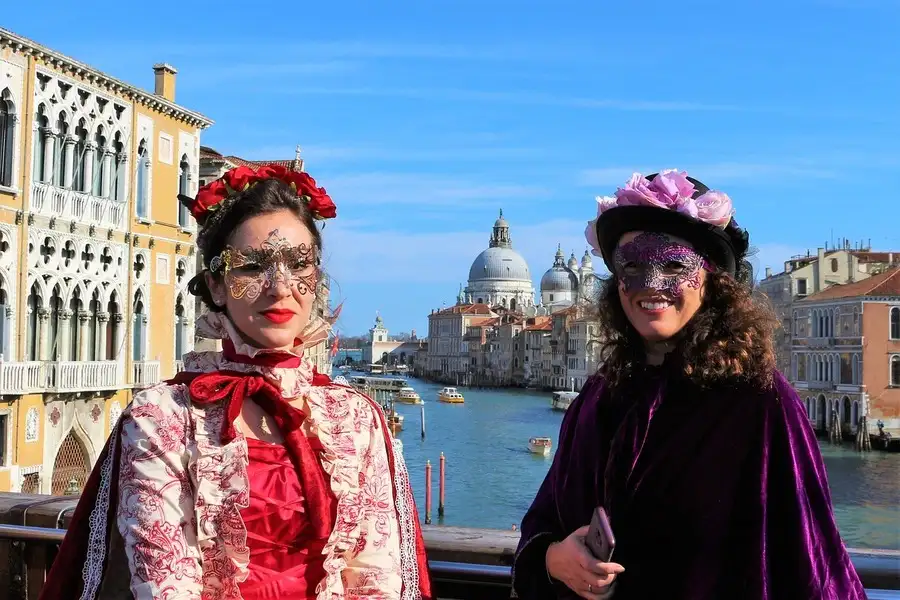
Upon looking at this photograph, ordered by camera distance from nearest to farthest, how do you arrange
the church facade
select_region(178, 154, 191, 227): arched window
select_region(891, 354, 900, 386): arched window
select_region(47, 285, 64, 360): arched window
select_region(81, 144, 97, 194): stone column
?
select_region(47, 285, 64, 360): arched window, select_region(81, 144, 97, 194): stone column, select_region(178, 154, 191, 227): arched window, select_region(891, 354, 900, 386): arched window, the church facade

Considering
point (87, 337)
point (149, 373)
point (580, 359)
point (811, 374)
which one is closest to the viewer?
point (87, 337)

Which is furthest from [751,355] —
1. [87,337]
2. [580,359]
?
[580,359]

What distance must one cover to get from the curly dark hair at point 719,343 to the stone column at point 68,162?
36.7ft

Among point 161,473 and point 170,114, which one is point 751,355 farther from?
point 170,114

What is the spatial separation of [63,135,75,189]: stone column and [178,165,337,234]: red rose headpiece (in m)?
10.7

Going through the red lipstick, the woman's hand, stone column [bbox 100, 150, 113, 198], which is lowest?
the woman's hand

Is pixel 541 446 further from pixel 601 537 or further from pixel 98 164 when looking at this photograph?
pixel 601 537

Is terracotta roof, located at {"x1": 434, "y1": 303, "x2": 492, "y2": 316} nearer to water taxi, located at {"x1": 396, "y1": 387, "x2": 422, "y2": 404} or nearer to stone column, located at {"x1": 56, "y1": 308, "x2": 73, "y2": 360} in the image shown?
water taxi, located at {"x1": 396, "y1": 387, "x2": 422, "y2": 404}

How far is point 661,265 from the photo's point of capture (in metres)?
1.80

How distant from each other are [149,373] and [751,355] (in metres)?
12.3

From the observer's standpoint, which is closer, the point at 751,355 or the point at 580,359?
the point at 751,355

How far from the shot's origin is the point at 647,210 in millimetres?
1822

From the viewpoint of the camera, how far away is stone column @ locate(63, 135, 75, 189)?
38.7ft

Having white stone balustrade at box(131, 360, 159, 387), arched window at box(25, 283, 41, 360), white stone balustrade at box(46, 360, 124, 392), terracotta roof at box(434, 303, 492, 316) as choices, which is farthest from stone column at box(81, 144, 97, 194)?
terracotta roof at box(434, 303, 492, 316)
